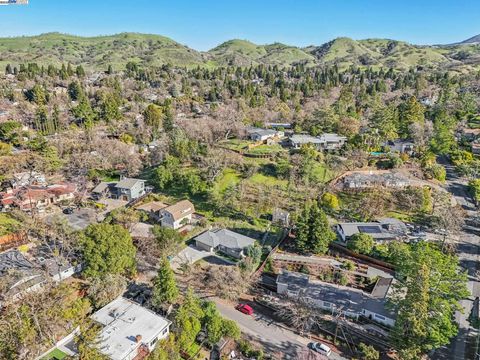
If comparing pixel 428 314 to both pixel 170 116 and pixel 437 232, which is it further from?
pixel 170 116

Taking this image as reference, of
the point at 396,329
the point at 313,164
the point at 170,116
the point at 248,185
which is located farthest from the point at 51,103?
the point at 396,329

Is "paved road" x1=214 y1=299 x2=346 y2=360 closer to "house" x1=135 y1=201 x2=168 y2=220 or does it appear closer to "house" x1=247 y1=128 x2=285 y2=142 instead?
"house" x1=135 y1=201 x2=168 y2=220

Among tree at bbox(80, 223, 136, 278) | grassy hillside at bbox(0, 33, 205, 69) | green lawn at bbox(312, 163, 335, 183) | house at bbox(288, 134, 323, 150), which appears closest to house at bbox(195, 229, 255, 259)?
tree at bbox(80, 223, 136, 278)

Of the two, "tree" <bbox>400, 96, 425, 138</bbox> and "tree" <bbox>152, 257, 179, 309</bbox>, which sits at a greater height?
"tree" <bbox>400, 96, 425, 138</bbox>

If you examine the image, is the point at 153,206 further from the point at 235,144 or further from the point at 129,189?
the point at 235,144

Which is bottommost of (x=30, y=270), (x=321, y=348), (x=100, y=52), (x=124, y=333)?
(x=321, y=348)

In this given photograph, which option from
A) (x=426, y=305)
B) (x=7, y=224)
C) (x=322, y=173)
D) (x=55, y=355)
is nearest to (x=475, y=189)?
(x=322, y=173)

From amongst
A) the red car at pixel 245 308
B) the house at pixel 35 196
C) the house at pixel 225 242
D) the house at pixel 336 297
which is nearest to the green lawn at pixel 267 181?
the house at pixel 225 242
